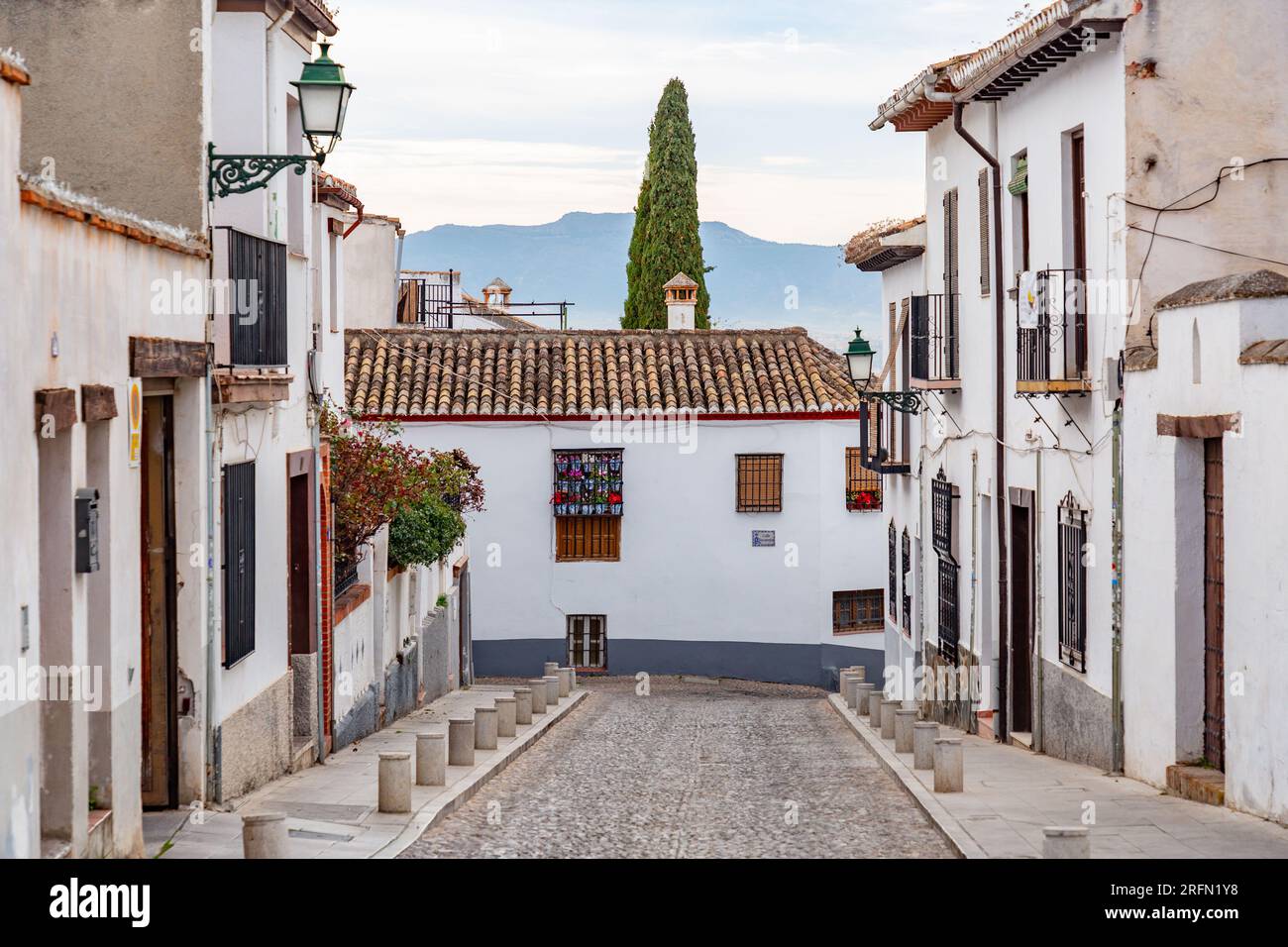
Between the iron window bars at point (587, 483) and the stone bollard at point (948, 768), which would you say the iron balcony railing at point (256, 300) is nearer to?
the stone bollard at point (948, 768)

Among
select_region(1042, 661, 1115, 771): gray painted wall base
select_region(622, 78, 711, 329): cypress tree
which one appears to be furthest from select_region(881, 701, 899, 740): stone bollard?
select_region(622, 78, 711, 329): cypress tree

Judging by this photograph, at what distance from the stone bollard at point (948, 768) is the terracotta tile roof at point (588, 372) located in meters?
18.9

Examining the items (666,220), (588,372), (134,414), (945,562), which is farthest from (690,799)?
(666,220)

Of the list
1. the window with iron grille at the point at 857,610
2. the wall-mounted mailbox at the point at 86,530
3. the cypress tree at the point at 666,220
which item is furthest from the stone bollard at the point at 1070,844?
the cypress tree at the point at 666,220

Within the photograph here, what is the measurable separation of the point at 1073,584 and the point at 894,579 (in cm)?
1118

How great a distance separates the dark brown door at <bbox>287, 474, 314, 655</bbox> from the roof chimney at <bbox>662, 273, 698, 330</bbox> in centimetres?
2608

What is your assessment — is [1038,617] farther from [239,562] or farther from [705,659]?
[705,659]

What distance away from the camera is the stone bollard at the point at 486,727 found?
1595cm

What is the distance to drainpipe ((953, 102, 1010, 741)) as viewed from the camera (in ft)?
57.0

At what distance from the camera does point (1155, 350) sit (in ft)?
41.4

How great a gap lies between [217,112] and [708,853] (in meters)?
6.79

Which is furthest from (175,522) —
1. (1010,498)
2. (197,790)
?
(1010,498)

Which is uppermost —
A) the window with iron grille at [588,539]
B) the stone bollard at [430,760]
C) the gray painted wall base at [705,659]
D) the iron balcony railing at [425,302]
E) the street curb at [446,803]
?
the iron balcony railing at [425,302]
